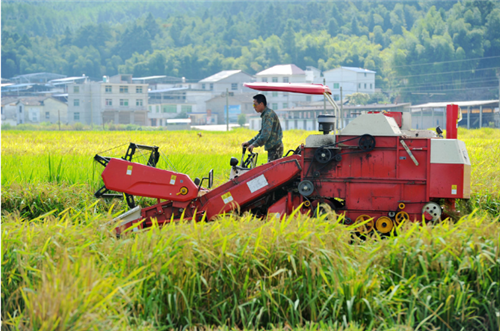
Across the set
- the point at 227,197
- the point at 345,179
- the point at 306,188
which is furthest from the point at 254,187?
the point at 345,179

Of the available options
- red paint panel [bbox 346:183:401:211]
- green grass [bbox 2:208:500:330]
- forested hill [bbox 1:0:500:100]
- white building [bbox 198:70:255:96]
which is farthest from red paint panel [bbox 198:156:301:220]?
white building [bbox 198:70:255:96]

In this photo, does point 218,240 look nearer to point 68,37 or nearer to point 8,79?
point 8,79

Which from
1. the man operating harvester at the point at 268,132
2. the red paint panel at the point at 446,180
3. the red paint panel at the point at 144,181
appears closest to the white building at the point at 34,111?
the man operating harvester at the point at 268,132

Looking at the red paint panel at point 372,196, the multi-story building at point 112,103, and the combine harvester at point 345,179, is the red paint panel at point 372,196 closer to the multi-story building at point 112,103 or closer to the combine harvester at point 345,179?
the combine harvester at point 345,179

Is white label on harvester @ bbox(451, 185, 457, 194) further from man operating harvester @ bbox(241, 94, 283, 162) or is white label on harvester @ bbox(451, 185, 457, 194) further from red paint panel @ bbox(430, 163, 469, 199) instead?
man operating harvester @ bbox(241, 94, 283, 162)

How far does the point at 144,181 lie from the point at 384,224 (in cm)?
300

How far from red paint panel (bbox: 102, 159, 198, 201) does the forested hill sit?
78525mm

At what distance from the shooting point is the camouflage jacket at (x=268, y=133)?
761 centimetres

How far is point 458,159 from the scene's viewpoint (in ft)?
20.7

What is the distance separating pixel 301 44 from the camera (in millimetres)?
123000

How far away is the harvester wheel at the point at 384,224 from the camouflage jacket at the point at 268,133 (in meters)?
2.04

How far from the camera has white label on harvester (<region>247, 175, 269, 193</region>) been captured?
6.79 m

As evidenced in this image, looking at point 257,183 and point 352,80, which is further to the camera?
point 352,80

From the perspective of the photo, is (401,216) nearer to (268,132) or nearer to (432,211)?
(432,211)
